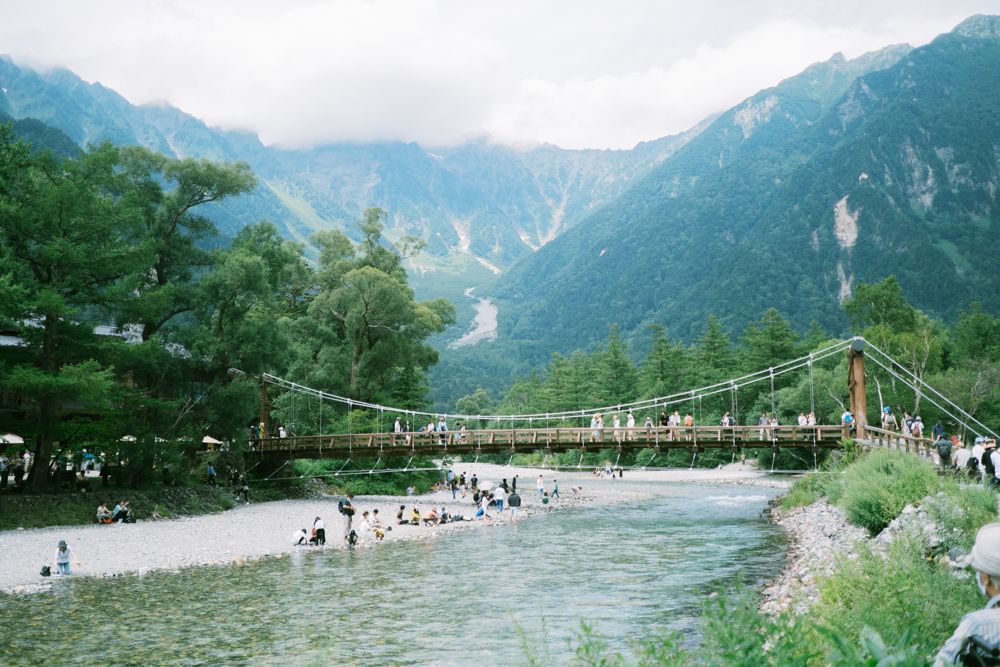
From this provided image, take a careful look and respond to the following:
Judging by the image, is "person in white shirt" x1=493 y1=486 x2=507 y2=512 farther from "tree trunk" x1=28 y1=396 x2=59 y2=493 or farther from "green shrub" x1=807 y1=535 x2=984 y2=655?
"green shrub" x1=807 y1=535 x2=984 y2=655

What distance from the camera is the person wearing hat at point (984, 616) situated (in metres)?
2.95

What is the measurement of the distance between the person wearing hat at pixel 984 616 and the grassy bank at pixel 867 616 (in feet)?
0.42

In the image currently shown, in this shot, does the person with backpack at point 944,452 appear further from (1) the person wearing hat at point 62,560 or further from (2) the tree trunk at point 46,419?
(2) the tree trunk at point 46,419

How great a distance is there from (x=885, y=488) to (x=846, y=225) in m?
133

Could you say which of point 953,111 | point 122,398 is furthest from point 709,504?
point 953,111

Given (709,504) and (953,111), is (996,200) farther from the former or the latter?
(709,504)

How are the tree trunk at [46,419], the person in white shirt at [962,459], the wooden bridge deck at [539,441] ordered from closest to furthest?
the person in white shirt at [962,459] < the tree trunk at [46,419] < the wooden bridge deck at [539,441]

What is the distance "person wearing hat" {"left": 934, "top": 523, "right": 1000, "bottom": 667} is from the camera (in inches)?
116

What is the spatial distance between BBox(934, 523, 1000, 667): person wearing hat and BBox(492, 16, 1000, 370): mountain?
11950 centimetres

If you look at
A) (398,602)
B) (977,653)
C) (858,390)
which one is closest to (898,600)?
(977,653)

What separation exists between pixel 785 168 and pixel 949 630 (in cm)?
19958

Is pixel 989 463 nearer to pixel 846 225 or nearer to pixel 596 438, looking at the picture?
pixel 596 438

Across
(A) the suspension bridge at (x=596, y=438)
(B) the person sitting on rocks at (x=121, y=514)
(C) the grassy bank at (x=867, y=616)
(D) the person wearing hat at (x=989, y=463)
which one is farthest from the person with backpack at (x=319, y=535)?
(D) the person wearing hat at (x=989, y=463)

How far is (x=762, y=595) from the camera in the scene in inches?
526
